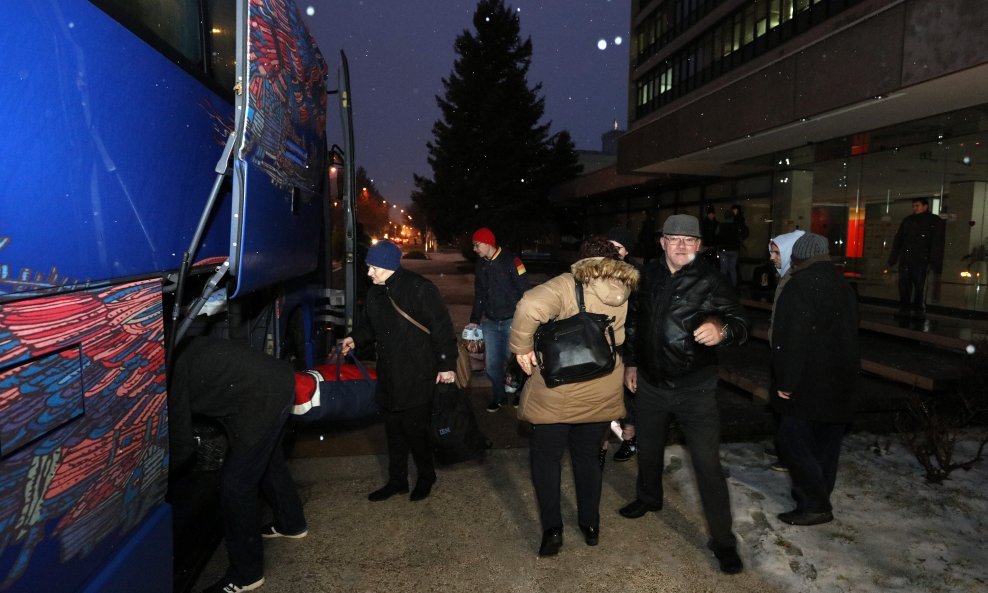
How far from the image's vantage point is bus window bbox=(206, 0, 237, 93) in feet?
9.49

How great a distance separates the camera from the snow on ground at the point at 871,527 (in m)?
2.93

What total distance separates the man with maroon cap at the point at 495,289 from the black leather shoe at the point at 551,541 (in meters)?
2.22

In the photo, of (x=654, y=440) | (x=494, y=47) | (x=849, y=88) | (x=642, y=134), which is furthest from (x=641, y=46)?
(x=654, y=440)

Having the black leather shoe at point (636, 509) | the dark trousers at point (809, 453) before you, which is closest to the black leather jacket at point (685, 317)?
the dark trousers at point (809, 453)

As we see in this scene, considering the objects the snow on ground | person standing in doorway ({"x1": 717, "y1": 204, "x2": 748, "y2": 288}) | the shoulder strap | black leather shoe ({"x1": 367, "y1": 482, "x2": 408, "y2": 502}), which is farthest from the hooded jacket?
person standing in doorway ({"x1": 717, "y1": 204, "x2": 748, "y2": 288})

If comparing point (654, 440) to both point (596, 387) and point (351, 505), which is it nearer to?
point (596, 387)

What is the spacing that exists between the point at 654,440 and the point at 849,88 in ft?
26.3

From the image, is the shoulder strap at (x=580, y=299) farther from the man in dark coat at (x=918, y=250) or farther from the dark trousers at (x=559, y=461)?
the man in dark coat at (x=918, y=250)

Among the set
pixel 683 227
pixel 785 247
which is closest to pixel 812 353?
pixel 785 247

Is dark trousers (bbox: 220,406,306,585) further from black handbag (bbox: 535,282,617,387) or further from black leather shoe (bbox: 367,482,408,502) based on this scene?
black handbag (bbox: 535,282,617,387)

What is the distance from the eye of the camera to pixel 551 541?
3135mm

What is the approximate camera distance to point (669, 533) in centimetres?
342

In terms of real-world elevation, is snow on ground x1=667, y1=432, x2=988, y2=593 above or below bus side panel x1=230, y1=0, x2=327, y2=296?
below

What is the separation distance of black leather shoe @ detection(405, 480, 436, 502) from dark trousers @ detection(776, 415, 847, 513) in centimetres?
226
